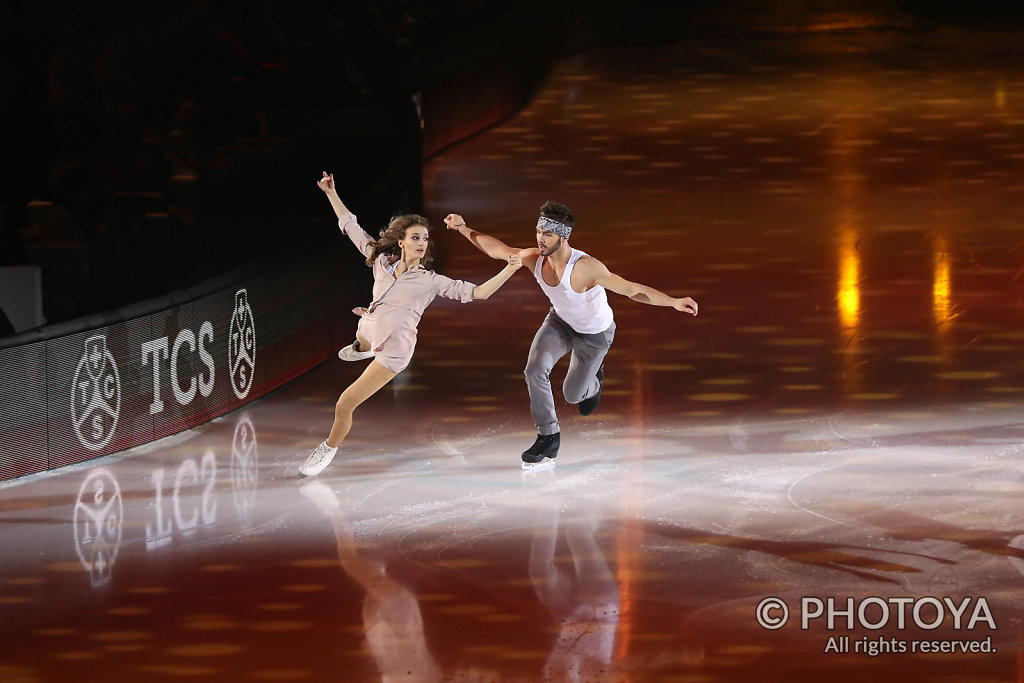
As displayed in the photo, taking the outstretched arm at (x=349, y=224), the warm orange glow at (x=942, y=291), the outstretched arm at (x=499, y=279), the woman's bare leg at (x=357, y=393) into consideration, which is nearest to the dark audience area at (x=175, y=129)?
the outstretched arm at (x=349, y=224)

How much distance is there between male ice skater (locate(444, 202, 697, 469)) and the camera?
30.8 ft

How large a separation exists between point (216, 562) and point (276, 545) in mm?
359

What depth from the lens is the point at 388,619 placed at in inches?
302

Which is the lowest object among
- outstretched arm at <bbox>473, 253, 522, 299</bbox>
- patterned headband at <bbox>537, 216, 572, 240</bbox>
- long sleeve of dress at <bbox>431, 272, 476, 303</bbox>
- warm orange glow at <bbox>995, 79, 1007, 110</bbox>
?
warm orange glow at <bbox>995, 79, 1007, 110</bbox>

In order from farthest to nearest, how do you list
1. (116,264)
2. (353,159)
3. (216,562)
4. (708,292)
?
(353,159)
(708,292)
(116,264)
(216,562)

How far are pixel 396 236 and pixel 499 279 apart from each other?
2.25ft

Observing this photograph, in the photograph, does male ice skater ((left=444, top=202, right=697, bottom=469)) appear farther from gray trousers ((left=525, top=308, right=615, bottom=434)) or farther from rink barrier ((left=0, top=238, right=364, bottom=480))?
rink barrier ((left=0, top=238, right=364, bottom=480))

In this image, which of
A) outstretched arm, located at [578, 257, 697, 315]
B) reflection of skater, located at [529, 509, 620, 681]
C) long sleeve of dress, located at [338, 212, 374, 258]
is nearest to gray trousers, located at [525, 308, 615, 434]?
outstretched arm, located at [578, 257, 697, 315]

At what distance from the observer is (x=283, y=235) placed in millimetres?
13883

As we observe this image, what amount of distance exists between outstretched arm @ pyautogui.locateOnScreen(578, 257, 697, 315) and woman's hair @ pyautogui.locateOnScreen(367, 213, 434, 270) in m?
0.91

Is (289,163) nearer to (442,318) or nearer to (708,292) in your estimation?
(442,318)

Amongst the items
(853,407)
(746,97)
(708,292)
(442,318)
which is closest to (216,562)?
(853,407)

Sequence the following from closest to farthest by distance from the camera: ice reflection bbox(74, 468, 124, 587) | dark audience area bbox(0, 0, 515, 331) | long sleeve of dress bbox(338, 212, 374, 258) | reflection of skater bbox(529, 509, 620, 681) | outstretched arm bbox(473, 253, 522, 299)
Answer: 1. reflection of skater bbox(529, 509, 620, 681)
2. ice reflection bbox(74, 468, 124, 587)
3. outstretched arm bbox(473, 253, 522, 299)
4. long sleeve of dress bbox(338, 212, 374, 258)
5. dark audience area bbox(0, 0, 515, 331)

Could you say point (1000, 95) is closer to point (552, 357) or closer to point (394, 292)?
point (552, 357)
